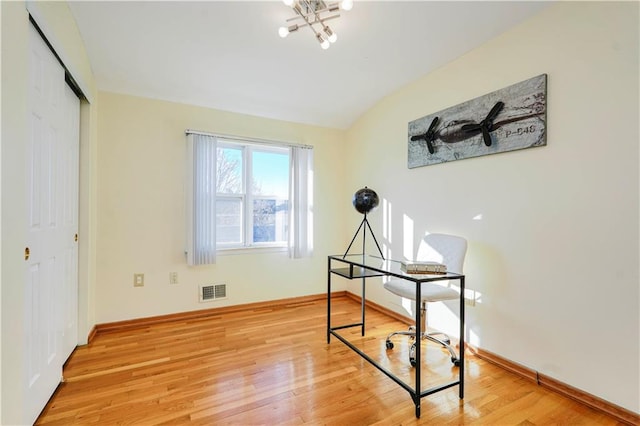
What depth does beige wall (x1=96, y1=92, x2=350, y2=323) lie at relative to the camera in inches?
113

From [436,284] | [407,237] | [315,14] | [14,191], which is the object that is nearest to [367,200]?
[407,237]

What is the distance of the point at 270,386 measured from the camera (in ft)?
6.42

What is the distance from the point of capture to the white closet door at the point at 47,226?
5.12 feet

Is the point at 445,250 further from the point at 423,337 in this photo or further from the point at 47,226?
the point at 47,226

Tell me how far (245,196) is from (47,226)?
1.93 meters

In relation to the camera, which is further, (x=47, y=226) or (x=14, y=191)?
(x=47, y=226)

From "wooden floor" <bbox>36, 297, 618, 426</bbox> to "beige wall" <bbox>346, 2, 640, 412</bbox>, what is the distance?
1.00ft

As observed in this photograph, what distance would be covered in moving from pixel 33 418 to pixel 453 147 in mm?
3292

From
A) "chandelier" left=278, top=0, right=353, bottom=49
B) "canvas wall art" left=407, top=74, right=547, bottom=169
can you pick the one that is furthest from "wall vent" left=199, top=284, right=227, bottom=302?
"chandelier" left=278, top=0, right=353, bottom=49

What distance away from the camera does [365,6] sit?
2.01 metres

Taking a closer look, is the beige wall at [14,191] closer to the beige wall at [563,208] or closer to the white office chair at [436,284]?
the white office chair at [436,284]

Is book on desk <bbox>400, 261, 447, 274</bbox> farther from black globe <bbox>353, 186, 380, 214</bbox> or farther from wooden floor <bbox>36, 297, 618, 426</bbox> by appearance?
black globe <bbox>353, 186, 380, 214</bbox>

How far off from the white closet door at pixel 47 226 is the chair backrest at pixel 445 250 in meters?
2.66

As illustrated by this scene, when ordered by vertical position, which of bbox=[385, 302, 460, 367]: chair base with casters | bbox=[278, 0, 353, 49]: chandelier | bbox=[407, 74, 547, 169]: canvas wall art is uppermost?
bbox=[278, 0, 353, 49]: chandelier
